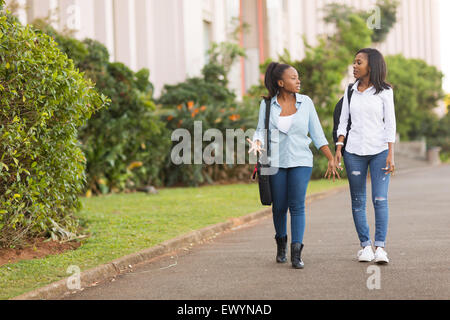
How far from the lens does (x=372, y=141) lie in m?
5.91

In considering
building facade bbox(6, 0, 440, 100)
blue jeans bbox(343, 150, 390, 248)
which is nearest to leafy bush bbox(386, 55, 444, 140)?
building facade bbox(6, 0, 440, 100)

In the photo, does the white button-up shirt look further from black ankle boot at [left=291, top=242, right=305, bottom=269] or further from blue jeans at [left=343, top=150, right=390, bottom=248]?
black ankle boot at [left=291, top=242, right=305, bottom=269]

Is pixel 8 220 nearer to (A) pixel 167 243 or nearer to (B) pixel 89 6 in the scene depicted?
(A) pixel 167 243

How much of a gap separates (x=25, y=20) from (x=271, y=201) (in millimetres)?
11077

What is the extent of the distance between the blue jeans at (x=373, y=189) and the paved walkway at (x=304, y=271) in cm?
33

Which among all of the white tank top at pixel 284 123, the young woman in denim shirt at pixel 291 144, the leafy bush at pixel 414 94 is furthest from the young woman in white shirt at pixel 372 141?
the leafy bush at pixel 414 94

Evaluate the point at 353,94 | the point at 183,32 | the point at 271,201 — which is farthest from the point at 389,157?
→ the point at 183,32

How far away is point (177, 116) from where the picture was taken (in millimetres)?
18188

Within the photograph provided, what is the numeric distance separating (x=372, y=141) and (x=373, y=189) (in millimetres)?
474

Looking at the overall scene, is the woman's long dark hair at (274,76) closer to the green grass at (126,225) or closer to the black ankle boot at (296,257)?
the black ankle boot at (296,257)

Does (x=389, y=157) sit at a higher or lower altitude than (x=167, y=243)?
higher

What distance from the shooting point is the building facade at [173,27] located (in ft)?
55.5

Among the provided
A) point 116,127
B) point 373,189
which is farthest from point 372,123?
point 116,127

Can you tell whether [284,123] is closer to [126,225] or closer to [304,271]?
[304,271]
